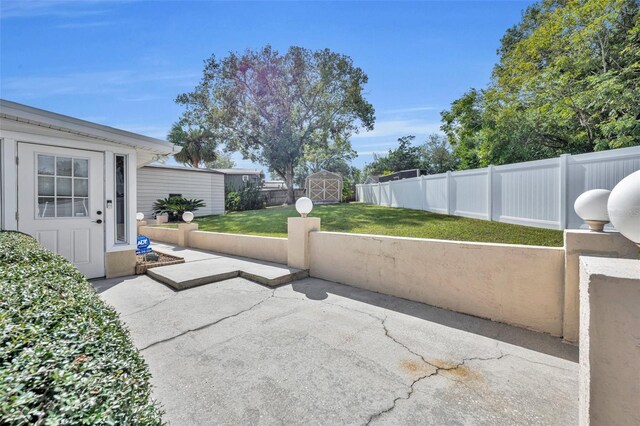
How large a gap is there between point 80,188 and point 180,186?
38.3 ft

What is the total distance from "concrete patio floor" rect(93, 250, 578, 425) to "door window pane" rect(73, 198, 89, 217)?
234cm

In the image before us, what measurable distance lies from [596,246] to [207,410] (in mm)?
3778

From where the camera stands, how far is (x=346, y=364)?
2.53 meters

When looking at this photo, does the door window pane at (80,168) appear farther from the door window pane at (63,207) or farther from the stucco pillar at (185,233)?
the stucco pillar at (185,233)

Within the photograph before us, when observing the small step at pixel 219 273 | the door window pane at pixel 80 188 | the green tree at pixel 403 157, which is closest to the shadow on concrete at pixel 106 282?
the small step at pixel 219 273

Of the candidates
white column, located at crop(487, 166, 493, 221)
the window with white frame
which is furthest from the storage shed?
the window with white frame

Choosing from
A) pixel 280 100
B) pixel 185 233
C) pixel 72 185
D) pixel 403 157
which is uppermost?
pixel 280 100

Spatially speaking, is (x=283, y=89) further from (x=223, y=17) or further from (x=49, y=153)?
(x=49, y=153)

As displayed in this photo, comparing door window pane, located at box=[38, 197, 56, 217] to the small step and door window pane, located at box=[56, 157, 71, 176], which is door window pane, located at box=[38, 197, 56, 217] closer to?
door window pane, located at box=[56, 157, 71, 176]

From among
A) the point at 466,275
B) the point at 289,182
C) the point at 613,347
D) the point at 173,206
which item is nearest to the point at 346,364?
the point at 613,347

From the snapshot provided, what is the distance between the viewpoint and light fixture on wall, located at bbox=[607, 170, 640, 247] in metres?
1.45

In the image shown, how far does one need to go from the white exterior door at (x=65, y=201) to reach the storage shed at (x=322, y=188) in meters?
14.1

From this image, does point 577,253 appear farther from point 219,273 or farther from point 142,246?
point 142,246

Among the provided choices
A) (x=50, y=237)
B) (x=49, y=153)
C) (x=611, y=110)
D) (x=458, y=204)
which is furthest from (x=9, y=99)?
(x=611, y=110)
